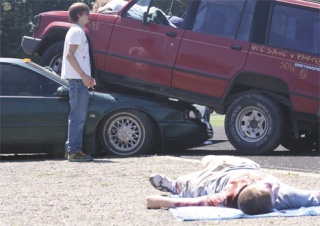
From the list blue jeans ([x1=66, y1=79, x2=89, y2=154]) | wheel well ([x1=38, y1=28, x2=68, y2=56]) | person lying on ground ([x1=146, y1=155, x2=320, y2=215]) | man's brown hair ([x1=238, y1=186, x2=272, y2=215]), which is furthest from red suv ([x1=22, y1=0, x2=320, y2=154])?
man's brown hair ([x1=238, y1=186, x2=272, y2=215])

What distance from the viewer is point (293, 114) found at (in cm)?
1117

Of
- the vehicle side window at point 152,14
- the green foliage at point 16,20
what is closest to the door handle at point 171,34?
the vehicle side window at point 152,14

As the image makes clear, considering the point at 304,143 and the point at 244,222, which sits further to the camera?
the point at 304,143

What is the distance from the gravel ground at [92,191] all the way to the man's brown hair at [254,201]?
9cm

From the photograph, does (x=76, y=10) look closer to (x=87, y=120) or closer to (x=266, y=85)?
(x=87, y=120)

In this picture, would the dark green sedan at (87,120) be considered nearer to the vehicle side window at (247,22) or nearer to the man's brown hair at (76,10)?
the man's brown hair at (76,10)

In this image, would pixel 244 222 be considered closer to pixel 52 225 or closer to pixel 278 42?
pixel 52 225

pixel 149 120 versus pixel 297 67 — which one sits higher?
pixel 297 67

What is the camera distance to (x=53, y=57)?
39.7 feet

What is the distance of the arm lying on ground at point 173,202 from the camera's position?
639cm

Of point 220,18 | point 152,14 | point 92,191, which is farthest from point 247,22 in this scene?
point 92,191

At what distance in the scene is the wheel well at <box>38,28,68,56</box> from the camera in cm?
1203

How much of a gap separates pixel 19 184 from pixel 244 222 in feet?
9.69

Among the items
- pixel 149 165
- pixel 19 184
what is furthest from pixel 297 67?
pixel 19 184
